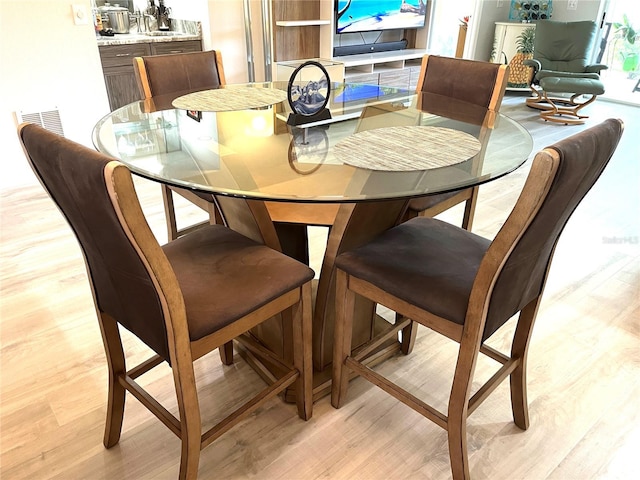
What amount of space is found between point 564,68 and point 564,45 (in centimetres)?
24

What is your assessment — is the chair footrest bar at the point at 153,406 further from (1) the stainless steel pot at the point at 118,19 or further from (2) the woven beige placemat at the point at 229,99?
(1) the stainless steel pot at the point at 118,19

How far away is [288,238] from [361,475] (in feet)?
2.63

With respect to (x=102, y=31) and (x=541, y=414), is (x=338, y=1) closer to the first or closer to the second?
(x=102, y=31)

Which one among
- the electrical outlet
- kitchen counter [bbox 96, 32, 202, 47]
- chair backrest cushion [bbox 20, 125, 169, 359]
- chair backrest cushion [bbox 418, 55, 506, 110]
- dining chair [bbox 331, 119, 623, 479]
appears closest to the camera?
chair backrest cushion [bbox 20, 125, 169, 359]

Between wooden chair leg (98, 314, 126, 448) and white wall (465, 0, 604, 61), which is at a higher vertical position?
white wall (465, 0, 604, 61)

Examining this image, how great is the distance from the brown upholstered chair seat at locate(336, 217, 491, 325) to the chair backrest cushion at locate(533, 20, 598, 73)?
15.3 ft

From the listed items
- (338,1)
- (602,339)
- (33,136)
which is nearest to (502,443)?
(602,339)

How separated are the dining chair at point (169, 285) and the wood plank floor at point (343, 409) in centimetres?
13

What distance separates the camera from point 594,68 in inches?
198

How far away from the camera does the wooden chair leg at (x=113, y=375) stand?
4.48 feet

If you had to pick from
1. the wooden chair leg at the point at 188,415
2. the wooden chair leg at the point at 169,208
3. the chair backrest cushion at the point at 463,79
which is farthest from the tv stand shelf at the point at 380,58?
the wooden chair leg at the point at 188,415

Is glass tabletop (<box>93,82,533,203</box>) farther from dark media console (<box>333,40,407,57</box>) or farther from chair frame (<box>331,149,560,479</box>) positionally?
dark media console (<box>333,40,407,57</box>)

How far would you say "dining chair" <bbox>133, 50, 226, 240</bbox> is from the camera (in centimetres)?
221

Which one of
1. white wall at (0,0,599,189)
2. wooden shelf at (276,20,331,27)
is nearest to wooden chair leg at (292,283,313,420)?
white wall at (0,0,599,189)
